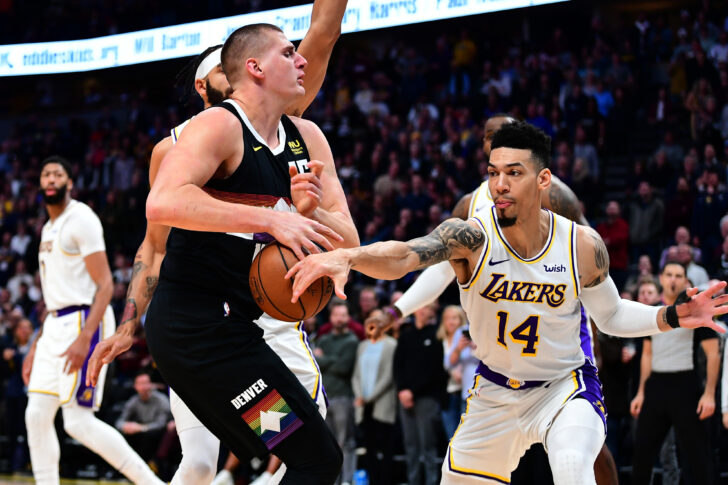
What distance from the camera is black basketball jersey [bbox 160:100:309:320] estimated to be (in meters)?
3.31

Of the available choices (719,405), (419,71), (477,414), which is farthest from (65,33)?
(477,414)

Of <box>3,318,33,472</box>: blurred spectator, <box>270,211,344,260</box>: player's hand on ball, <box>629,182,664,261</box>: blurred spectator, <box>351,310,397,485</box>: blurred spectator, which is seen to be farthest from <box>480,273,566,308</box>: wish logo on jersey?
<box>3,318,33,472</box>: blurred spectator

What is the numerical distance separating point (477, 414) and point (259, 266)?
1876 mm

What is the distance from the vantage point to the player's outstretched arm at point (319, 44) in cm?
464

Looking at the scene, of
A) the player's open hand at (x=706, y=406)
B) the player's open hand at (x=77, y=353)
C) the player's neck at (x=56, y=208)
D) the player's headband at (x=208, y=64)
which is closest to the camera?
the player's headband at (x=208, y=64)

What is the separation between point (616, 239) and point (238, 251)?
8904mm

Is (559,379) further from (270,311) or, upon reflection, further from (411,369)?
(411,369)

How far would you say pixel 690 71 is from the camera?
43.6 feet

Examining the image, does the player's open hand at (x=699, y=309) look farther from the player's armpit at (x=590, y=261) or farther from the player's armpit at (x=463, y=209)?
the player's armpit at (x=463, y=209)

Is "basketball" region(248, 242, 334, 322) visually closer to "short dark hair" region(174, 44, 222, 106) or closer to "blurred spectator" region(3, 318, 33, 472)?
"short dark hair" region(174, 44, 222, 106)

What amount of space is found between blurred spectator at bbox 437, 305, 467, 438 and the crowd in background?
0.07ft

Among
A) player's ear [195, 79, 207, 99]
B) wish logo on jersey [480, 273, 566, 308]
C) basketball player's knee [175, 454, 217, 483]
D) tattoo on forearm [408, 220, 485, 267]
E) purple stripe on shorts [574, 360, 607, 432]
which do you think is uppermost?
player's ear [195, 79, 207, 99]

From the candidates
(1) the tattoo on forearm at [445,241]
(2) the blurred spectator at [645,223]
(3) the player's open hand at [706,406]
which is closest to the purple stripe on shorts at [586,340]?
(1) the tattoo on forearm at [445,241]

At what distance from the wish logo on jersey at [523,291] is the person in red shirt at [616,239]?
708 cm
